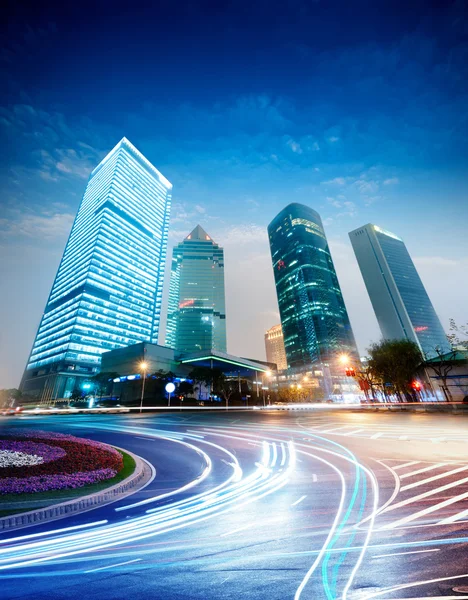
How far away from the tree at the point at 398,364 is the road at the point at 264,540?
4936 centimetres

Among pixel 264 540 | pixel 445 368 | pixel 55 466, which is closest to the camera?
pixel 264 540

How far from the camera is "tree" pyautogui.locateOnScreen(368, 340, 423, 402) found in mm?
52844

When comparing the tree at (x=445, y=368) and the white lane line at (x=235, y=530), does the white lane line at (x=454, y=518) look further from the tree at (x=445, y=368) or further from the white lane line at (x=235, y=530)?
the tree at (x=445, y=368)

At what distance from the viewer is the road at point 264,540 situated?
12.7 feet

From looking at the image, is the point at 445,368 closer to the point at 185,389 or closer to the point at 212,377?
the point at 212,377

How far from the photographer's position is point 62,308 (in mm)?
138500

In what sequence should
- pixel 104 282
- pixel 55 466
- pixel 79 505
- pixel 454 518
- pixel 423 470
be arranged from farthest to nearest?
pixel 104 282, pixel 55 466, pixel 423 470, pixel 79 505, pixel 454 518

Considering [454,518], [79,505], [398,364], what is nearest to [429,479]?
[454,518]

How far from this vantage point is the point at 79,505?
23.6 ft

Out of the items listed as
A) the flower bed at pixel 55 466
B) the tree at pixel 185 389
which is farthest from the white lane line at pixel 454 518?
the tree at pixel 185 389

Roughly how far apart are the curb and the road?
0.40m

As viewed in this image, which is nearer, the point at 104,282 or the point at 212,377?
the point at 212,377

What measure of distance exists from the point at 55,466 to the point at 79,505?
14.0ft

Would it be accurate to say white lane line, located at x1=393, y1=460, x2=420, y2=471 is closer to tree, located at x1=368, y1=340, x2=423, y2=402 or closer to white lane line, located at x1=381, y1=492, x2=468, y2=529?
white lane line, located at x1=381, y1=492, x2=468, y2=529
